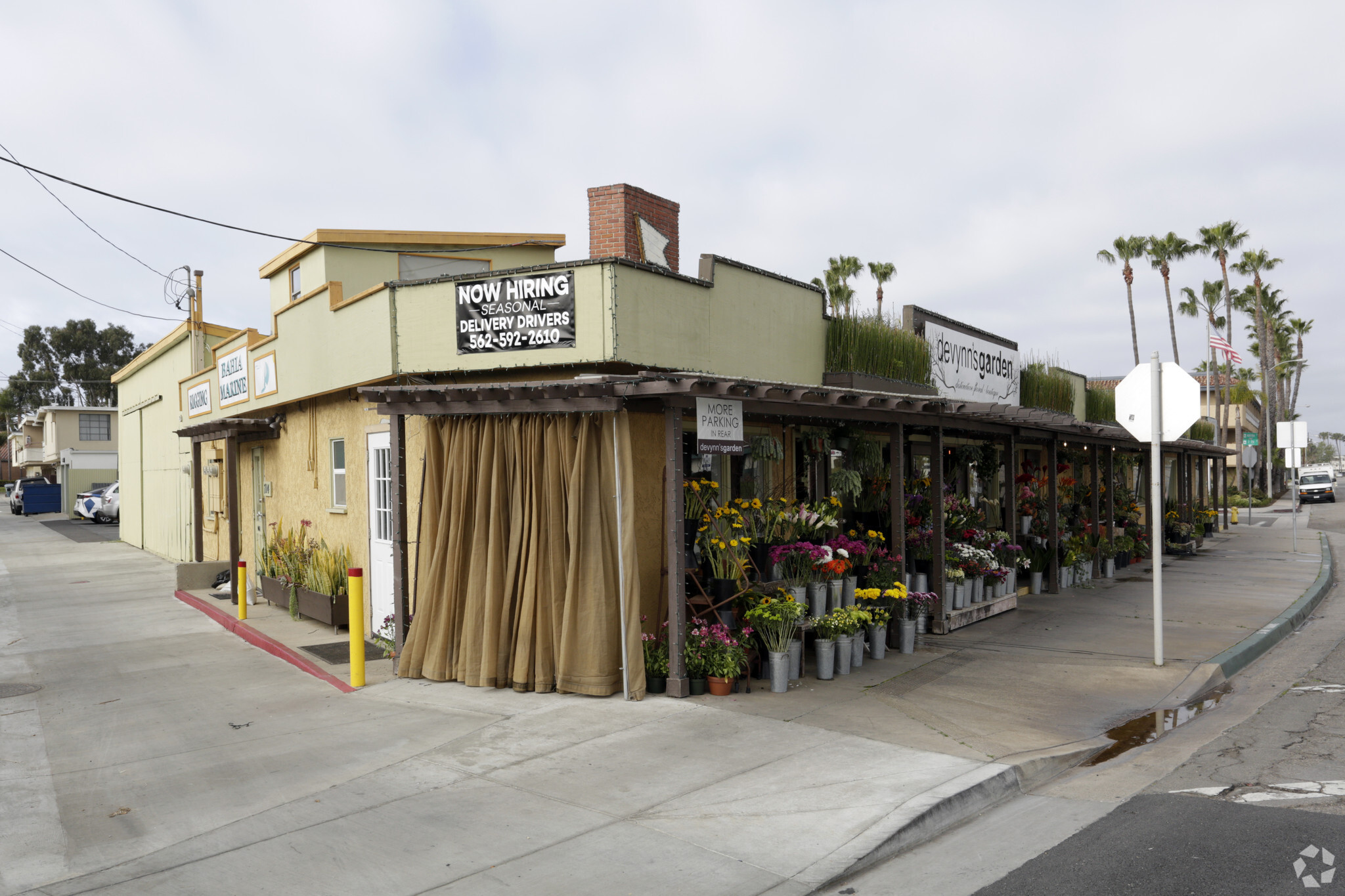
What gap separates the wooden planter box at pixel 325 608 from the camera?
11695mm

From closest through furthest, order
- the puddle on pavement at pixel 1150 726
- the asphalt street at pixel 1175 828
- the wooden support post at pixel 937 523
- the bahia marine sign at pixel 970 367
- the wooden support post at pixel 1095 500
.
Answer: the asphalt street at pixel 1175 828 < the puddle on pavement at pixel 1150 726 < the wooden support post at pixel 937 523 < the bahia marine sign at pixel 970 367 < the wooden support post at pixel 1095 500

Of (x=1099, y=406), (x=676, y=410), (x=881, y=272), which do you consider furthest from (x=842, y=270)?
(x=676, y=410)

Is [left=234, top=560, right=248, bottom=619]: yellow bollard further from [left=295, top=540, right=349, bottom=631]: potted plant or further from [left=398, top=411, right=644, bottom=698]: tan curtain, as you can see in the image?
[left=398, top=411, right=644, bottom=698]: tan curtain

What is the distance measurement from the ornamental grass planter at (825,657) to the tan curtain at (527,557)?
179 centimetres

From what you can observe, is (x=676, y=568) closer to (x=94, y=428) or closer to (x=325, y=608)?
(x=325, y=608)

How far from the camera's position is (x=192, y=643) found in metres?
11.9

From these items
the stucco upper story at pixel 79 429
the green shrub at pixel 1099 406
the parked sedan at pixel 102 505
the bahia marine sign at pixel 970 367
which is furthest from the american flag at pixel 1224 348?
the stucco upper story at pixel 79 429

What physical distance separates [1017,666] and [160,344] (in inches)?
862

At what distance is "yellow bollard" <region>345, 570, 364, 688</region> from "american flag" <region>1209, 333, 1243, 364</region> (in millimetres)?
29365

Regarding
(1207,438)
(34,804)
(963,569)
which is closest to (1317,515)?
(1207,438)

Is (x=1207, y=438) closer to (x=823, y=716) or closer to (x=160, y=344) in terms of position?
(x=823, y=716)

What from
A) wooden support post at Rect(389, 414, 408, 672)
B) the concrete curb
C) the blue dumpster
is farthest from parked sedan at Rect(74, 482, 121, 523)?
the concrete curb

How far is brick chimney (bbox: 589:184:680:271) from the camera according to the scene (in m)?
10.0

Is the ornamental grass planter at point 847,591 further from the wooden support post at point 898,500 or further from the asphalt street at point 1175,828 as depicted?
the asphalt street at point 1175,828
